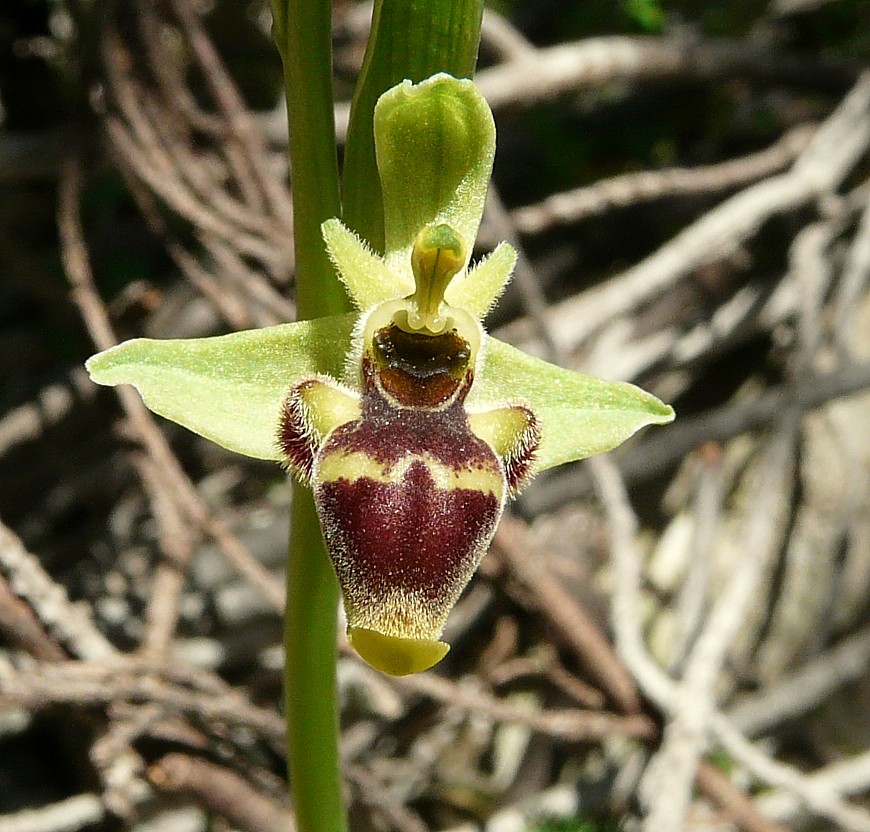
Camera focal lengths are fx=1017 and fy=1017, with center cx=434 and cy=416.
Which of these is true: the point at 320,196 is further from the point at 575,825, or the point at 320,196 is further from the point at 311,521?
the point at 575,825

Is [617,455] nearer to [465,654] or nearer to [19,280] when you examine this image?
[465,654]

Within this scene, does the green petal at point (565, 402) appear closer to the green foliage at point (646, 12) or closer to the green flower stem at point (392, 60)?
the green flower stem at point (392, 60)

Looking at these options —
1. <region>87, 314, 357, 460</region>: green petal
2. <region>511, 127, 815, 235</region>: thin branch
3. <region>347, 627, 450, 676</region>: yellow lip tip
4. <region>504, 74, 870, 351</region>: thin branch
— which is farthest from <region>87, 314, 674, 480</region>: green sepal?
<region>511, 127, 815, 235</region>: thin branch

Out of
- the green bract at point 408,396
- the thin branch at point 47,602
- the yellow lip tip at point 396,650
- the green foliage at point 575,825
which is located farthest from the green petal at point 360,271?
the green foliage at point 575,825

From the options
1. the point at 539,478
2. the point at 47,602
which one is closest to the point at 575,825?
the point at 539,478

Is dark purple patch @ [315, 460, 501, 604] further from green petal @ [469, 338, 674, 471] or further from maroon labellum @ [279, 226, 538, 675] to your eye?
green petal @ [469, 338, 674, 471]

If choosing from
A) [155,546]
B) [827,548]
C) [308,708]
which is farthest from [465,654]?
[308,708]

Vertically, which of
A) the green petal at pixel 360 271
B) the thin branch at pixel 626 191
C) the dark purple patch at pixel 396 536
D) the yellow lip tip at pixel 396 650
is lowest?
the yellow lip tip at pixel 396 650

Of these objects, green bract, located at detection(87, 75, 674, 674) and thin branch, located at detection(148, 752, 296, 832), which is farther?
thin branch, located at detection(148, 752, 296, 832)
